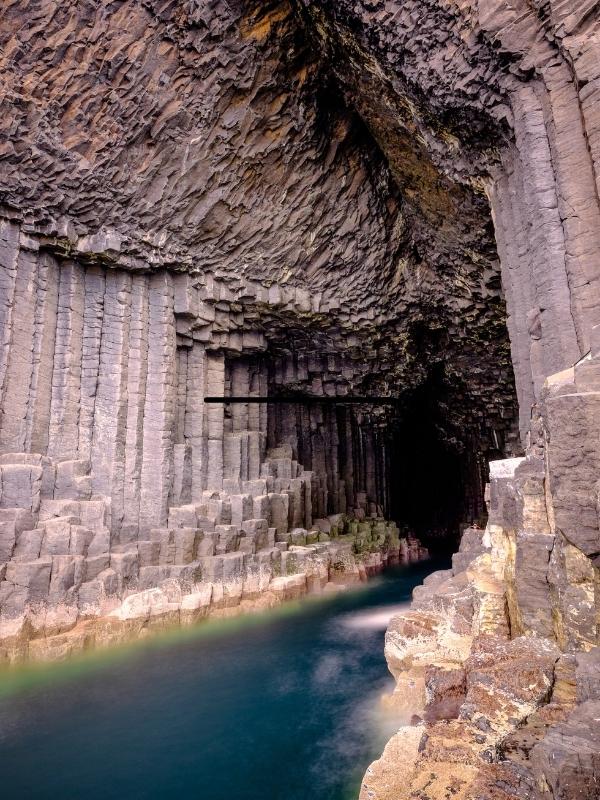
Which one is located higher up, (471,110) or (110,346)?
(471,110)

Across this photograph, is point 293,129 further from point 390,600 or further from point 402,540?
point 402,540

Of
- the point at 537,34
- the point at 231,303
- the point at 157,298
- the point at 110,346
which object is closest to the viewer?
the point at 537,34

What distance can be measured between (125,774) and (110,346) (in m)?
9.34

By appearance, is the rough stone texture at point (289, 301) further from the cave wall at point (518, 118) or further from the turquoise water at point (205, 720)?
the turquoise water at point (205, 720)

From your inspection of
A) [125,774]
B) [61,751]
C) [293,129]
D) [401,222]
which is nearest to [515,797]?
[125,774]

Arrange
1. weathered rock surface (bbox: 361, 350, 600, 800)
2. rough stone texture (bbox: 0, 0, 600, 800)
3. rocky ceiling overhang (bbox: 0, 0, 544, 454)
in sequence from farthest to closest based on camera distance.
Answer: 1. rocky ceiling overhang (bbox: 0, 0, 544, 454)
2. rough stone texture (bbox: 0, 0, 600, 800)
3. weathered rock surface (bbox: 361, 350, 600, 800)

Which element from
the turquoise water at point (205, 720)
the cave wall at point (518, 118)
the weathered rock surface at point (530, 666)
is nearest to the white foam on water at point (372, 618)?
the turquoise water at point (205, 720)

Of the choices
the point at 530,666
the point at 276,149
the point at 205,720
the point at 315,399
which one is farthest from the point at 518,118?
the point at 315,399

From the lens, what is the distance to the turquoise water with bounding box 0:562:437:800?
5879 mm

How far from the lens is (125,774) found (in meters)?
6.03

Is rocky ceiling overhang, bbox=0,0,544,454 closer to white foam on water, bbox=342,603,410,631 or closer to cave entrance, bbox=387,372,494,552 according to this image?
cave entrance, bbox=387,372,494,552

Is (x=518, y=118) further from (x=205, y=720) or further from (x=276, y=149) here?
(x=205, y=720)

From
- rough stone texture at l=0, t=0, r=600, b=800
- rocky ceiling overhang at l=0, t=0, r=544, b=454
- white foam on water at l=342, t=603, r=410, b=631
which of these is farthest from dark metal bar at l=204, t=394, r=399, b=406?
white foam on water at l=342, t=603, r=410, b=631

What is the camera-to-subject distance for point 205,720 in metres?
7.32
